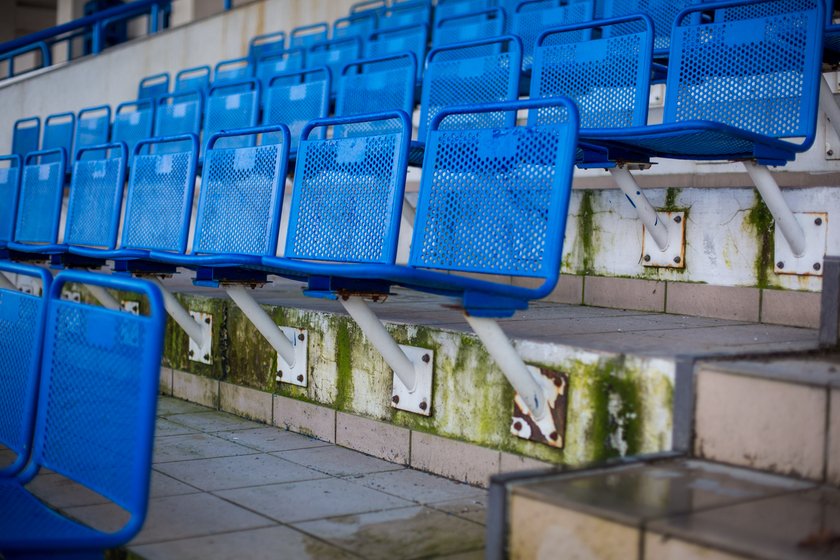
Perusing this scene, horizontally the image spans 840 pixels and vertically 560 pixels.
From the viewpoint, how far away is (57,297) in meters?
2.20

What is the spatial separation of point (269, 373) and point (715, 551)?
2.68 meters

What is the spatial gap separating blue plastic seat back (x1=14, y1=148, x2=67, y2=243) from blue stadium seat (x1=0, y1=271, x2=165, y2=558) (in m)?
2.97

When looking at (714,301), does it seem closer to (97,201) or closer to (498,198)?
(498,198)

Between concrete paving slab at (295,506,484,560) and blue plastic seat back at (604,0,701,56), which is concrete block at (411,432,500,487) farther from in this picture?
blue plastic seat back at (604,0,701,56)

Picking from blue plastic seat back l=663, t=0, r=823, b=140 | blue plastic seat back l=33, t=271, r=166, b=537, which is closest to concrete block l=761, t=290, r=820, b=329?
blue plastic seat back l=663, t=0, r=823, b=140

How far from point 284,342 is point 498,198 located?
4.57 feet

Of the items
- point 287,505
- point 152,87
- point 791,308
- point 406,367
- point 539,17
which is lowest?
point 287,505

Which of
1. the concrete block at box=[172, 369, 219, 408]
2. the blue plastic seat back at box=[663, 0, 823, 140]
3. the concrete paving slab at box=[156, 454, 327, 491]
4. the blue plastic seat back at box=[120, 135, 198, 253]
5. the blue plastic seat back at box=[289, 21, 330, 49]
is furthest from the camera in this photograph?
the blue plastic seat back at box=[289, 21, 330, 49]

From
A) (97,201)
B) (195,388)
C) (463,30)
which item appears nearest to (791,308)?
(195,388)

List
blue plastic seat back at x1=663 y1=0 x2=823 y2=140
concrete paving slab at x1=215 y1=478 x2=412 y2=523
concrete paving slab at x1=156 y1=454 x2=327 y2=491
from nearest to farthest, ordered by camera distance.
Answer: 1. concrete paving slab at x1=215 y1=478 x2=412 y2=523
2. concrete paving slab at x1=156 y1=454 x2=327 y2=491
3. blue plastic seat back at x1=663 y1=0 x2=823 y2=140

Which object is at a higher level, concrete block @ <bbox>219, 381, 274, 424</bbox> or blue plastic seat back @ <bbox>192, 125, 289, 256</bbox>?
blue plastic seat back @ <bbox>192, 125, 289, 256</bbox>

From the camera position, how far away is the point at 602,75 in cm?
384

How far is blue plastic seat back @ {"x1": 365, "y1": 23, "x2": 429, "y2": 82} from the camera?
20.3 ft

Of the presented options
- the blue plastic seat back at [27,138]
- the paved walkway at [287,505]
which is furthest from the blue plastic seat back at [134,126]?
the paved walkway at [287,505]
